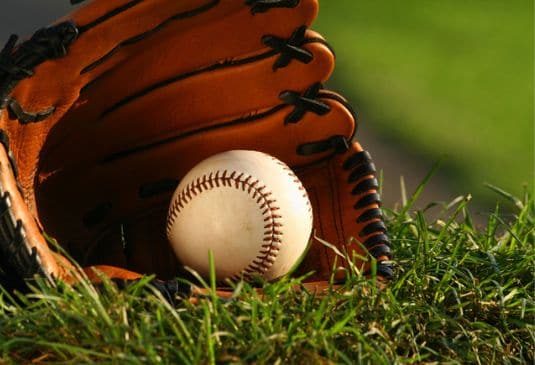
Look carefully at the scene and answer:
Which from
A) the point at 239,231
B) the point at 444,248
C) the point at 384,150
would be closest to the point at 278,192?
the point at 239,231

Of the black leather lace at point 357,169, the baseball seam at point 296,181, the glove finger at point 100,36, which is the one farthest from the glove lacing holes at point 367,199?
the glove finger at point 100,36

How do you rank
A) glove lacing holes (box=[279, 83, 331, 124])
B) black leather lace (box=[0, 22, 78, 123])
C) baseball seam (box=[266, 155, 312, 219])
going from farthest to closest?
glove lacing holes (box=[279, 83, 331, 124]), baseball seam (box=[266, 155, 312, 219]), black leather lace (box=[0, 22, 78, 123])

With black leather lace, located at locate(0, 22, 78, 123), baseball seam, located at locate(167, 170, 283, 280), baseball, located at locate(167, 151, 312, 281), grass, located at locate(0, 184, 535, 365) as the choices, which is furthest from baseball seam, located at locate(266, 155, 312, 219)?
black leather lace, located at locate(0, 22, 78, 123)

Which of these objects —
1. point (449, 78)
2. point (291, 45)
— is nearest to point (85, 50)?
point (291, 45)

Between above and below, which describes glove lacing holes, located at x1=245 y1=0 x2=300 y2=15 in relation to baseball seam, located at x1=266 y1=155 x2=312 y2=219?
above

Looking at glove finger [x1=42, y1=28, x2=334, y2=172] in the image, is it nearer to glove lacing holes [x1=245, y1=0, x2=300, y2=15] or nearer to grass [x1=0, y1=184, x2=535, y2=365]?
glove lacing holes [x1=245, y1=0, x2=300, y2=15]

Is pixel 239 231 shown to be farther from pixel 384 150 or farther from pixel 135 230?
pixel 384 150
